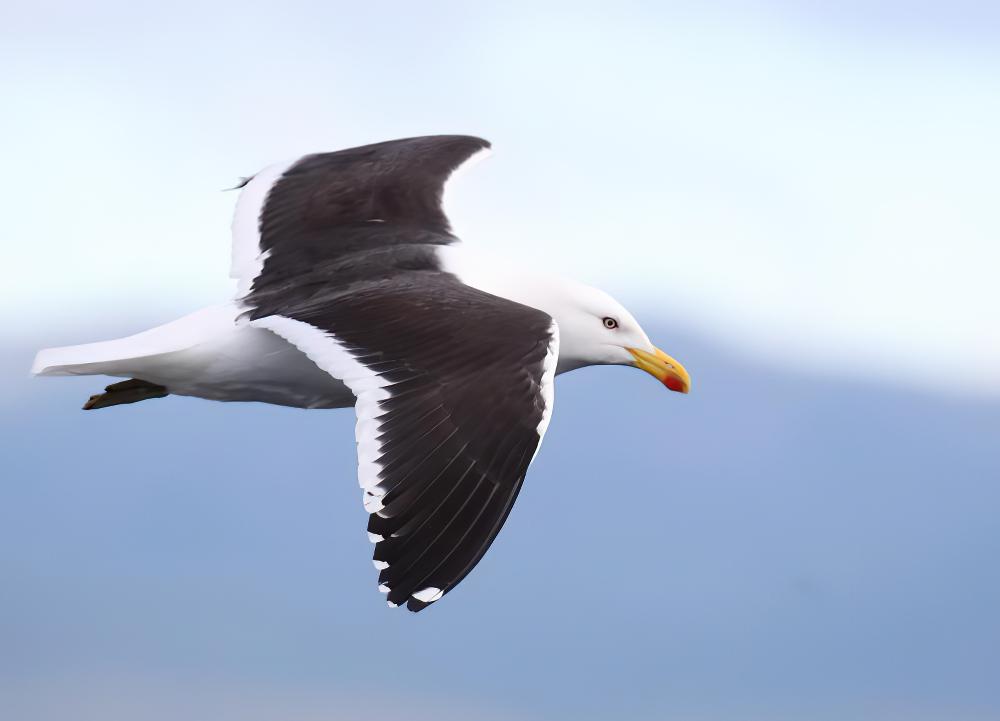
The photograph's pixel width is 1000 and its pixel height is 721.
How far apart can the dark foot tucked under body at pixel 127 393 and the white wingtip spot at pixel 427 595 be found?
3.99m

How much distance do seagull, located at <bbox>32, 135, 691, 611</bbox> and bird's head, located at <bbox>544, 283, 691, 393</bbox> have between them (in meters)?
0.01

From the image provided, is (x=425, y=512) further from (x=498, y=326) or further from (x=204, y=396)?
(x=204, y=396)

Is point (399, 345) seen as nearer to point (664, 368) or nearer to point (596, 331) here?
point (596, 331)

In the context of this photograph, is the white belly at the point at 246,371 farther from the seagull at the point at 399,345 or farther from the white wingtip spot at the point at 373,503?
the white wingtip spot at the point at 373,503

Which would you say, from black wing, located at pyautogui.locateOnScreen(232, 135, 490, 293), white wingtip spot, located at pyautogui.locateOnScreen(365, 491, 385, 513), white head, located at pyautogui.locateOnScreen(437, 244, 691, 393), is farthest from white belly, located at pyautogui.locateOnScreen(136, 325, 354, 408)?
white wingtip spot, located at pyautogui.locateOnScreen(365, 491, 385, 513)

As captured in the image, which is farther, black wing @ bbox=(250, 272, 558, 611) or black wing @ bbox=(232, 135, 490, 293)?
black wing @ bbox=(232, 135, 490, 293)

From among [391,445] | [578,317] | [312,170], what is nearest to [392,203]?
[312,170]

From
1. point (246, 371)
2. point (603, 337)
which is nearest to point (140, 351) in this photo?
point (246, 371)

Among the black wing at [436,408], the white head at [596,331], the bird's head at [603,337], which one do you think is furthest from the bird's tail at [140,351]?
the bird's head at [603,337]

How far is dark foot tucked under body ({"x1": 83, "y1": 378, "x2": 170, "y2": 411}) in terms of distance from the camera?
11136mm

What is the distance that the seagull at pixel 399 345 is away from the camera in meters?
8.00

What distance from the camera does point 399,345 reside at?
8.84m

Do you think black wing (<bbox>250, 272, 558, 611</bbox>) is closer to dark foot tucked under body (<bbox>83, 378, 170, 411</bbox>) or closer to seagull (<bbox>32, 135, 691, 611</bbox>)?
seagull (<bbox>32, 135, 691, 611</bbox>)

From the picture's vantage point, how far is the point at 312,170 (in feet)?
42.2
